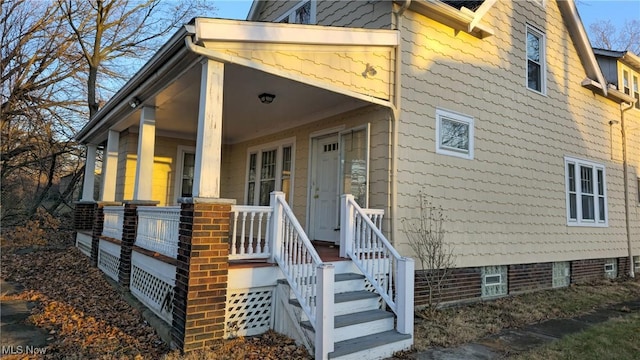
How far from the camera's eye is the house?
437 cm

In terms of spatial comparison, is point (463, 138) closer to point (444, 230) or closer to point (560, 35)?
point (444, 230)

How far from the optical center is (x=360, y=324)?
4309 millimetres

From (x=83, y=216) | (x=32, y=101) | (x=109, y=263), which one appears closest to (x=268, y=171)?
(x=109, y=263)

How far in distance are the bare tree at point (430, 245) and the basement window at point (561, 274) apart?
402cm

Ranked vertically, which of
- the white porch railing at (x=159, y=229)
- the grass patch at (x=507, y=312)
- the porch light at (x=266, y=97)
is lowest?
the grass patch at (x=507, y=312)

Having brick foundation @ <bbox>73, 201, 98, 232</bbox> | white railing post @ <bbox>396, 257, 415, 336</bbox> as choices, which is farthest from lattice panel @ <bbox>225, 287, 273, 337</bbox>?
brick foundation @ <bbox>73, 201, 98, 232</bbox>

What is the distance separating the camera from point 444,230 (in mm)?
6484

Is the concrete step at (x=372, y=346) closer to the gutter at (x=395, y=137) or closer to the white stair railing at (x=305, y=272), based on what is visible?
the white stair railing at (x=305, y=272)

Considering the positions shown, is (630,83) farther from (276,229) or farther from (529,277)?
(276,229)

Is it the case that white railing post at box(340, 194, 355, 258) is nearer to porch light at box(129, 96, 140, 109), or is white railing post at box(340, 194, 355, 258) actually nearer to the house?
the house

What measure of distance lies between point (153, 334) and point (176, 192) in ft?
18.3

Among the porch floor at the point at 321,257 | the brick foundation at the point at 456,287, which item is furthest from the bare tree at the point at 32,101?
the brick foundation at the point at 456,287

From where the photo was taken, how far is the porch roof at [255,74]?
4.36m

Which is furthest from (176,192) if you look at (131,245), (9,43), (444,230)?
(9,43)
